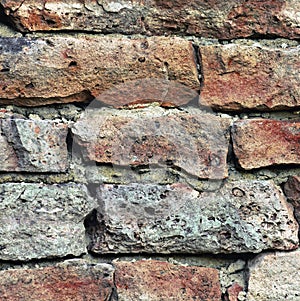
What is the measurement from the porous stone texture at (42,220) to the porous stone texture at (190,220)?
0.03m

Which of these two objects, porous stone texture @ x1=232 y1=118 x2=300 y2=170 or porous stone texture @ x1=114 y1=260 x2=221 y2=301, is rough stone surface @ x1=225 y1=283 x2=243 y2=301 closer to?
porous stone texture @ x1=114 y1=260 x2=221 y2=301

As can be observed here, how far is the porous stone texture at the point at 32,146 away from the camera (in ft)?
3.38

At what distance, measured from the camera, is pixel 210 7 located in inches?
43.8

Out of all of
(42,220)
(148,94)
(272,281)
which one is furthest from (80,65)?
(272,281)

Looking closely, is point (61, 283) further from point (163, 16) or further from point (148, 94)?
point (163, 16)

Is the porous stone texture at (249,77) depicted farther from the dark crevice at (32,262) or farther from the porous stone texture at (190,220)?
the dark crevice at (32,262)

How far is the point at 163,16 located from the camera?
1.10 m

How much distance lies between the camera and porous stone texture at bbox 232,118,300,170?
3.61ft

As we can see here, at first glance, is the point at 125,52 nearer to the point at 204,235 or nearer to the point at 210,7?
the point at 210,7

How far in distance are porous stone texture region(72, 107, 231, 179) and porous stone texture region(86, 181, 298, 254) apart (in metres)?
0.04

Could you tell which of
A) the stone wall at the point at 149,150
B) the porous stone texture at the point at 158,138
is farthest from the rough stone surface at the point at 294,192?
the porous stone texture at the point at 158,138

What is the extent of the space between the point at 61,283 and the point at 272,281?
35 centimetres

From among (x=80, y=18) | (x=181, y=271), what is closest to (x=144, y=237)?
(x=181, y=271)

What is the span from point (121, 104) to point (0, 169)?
0.23m
